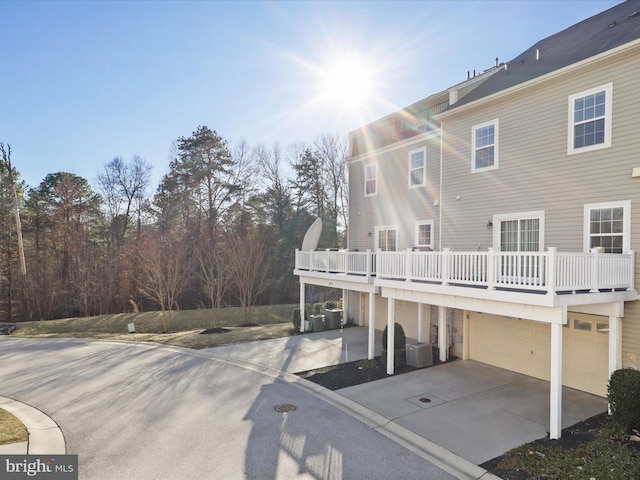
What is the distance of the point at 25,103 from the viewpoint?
1791 cm

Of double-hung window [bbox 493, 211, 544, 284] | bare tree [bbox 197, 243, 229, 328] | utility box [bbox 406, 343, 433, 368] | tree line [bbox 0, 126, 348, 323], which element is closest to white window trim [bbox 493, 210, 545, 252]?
double-hung window [bbox 493, 211, 544, 284]

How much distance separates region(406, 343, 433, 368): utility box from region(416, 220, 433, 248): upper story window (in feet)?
12.2

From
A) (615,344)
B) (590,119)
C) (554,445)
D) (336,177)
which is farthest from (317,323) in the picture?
(336,177)

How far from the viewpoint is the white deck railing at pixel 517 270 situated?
21.7ft

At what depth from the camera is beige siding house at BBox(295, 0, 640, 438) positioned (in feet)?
24.2

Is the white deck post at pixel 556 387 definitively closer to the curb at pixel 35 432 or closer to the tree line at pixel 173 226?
the curb at pixel 35 432

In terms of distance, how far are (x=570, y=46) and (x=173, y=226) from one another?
26.6m

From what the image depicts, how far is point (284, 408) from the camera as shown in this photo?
7.84 m

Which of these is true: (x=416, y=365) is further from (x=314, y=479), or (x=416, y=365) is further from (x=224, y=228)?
(x=224, y=228)

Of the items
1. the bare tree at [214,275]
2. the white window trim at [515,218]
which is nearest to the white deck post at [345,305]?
the bare tree at [214,275]

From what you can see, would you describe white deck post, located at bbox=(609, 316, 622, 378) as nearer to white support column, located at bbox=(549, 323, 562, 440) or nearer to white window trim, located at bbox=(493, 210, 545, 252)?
white support column, located at bbox=(549, 323, 562, 440)

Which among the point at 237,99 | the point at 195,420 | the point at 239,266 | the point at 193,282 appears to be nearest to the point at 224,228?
the point at 193,282

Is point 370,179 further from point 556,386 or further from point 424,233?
point 556,386

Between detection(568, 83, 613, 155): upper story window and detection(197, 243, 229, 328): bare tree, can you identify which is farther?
detection(197, 243, 229, 328): bare tree
